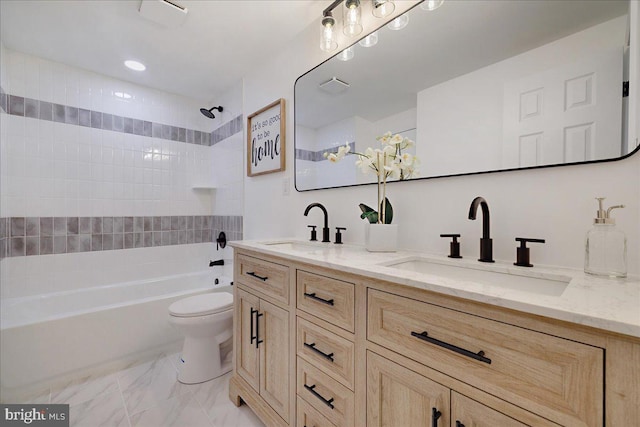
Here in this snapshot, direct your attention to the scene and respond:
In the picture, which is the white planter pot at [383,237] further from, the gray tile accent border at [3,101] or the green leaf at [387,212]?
the gray tile accent border at [3,101]

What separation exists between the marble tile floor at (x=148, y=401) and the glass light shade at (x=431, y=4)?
7.06 ft

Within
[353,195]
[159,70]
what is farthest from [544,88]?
[159,70]

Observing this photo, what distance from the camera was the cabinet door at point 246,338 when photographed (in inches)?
55.9

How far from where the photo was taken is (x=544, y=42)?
3.02ft

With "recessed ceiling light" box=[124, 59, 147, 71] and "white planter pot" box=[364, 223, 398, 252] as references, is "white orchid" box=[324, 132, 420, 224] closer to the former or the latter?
"white planter pot" box=[364, 223, 398, 252]

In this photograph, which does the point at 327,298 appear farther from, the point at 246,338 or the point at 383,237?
the point at 246,338

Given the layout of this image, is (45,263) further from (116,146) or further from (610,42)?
(610,42)

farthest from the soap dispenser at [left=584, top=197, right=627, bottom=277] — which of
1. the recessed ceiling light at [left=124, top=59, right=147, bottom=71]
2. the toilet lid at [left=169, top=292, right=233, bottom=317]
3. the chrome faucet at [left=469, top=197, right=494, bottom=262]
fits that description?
the recessed ceiling light at [left=124, top=59, right=147, bottom=71]

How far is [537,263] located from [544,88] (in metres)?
0.57

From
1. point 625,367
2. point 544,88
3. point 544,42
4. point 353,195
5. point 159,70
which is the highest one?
point 159,70

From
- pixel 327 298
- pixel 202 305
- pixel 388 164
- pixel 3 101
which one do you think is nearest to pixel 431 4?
pixel 388 164

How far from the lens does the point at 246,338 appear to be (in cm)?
151

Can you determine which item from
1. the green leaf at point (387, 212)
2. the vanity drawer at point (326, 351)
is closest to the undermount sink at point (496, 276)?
the green leaf at point (387, 212)

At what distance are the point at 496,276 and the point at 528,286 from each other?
0.09m
